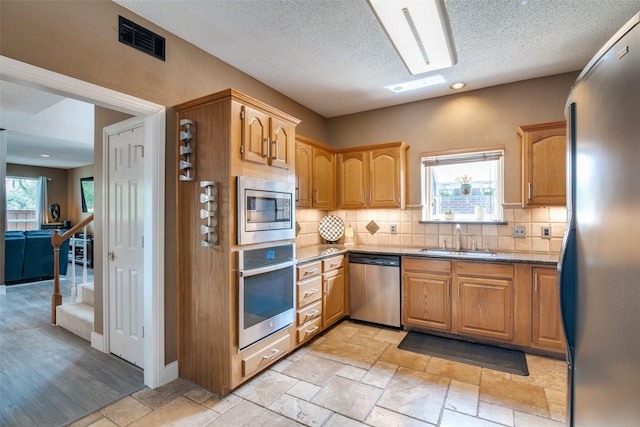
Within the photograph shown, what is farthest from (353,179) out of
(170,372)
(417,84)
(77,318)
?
(77,318)

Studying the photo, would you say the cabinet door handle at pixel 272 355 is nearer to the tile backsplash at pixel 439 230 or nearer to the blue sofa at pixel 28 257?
the tile backsplash at pixel 439 230

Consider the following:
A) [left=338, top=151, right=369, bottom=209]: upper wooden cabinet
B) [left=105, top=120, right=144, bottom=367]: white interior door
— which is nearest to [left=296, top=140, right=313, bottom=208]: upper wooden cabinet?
Result: [left=338, top=151, right=369, bottom=209]: upper wooden cabinet

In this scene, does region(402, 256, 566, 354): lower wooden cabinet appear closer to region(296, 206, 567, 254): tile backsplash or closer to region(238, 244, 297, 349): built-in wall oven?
region(296, 206, 567, 254): tile backsplash

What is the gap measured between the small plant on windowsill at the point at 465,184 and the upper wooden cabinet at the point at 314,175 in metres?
1.59

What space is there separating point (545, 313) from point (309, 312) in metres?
2.19

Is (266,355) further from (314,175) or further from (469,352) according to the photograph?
(314,175)

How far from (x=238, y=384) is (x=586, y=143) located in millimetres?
2465

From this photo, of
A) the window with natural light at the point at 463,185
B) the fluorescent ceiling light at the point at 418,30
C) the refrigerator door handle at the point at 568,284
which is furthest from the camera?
the window with natural light at the point at 463,185

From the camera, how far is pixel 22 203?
329 inches

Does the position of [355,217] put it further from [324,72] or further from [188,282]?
[188,282]

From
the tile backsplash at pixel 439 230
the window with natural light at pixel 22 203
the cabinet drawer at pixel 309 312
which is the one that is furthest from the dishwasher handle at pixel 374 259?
the window with natural light at pixel 22 203

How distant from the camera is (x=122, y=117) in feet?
9.35

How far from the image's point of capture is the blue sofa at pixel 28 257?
5.47 metres

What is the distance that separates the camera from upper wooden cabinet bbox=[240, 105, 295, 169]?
2.35 metres
